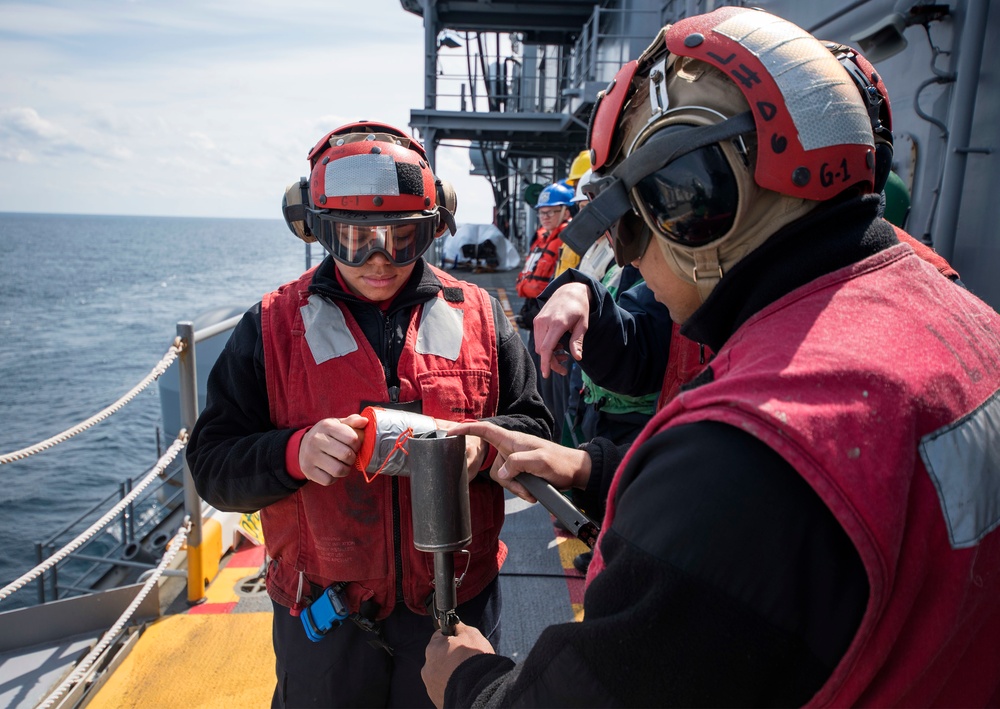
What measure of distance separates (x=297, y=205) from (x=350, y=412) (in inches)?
27.7

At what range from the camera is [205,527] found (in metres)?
→ 4.07

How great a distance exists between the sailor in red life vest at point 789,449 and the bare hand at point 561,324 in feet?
2.37

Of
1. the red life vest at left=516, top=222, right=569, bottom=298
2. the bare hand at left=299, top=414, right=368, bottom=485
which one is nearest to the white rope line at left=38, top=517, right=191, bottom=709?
the bare hand at left=299, top=414, right=368, bottom=485

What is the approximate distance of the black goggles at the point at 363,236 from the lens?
2.05 metres

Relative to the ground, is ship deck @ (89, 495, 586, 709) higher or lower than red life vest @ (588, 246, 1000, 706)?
lower

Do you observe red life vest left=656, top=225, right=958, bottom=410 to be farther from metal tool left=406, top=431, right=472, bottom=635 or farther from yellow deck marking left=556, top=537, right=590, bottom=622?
yellow deck marking left=556, top=537, right=590, bottom=622

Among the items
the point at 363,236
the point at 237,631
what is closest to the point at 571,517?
the point at 363,236

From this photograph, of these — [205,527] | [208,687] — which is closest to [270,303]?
[208,687]

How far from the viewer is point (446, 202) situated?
7.73ft

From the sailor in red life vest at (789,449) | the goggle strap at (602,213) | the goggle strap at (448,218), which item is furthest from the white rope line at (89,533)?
the goggle strap at (602,213)

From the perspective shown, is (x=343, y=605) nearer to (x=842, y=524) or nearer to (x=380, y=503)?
(x=380, y=503)

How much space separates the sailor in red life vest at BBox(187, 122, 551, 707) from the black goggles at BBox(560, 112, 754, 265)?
3.03 feet

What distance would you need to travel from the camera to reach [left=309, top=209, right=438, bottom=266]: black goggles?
2051 mm

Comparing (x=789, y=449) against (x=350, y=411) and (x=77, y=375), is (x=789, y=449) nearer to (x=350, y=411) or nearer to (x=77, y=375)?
(x=350, y=411)
